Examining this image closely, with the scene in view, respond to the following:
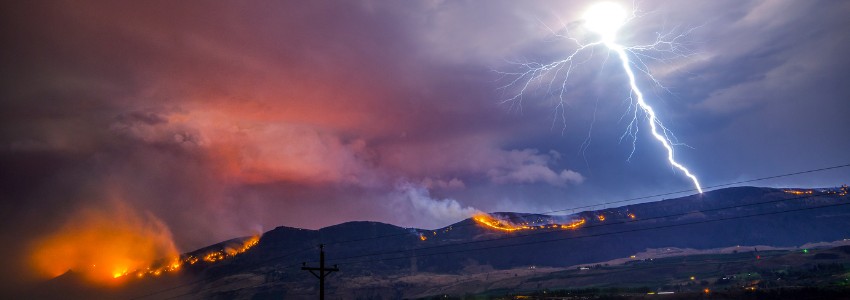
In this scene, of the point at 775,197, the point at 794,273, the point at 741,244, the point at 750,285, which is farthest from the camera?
the point at 775,197

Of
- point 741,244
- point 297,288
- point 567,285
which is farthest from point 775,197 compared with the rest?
point 297,288

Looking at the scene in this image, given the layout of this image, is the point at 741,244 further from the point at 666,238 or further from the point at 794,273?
the point at 794,273

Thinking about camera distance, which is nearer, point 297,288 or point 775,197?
point 297,288

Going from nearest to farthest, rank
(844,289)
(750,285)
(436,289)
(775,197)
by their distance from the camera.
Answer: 1. (844,289)
2. (750,285)
3. (436,289)
4. (775,197)

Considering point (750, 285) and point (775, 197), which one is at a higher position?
point (775, 197)

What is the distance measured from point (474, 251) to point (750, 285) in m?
129

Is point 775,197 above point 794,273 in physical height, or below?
above

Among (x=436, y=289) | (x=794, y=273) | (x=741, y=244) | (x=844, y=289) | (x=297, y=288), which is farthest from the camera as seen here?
(x=741, y=244)

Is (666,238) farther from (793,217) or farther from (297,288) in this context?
(297,288)

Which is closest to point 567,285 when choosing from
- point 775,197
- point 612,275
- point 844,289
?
point 612,275

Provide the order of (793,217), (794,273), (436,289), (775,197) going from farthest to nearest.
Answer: (775,197), (793,217), (436,289), (794,273)

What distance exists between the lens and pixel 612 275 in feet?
354

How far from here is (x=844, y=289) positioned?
161ft

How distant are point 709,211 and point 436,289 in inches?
5584
